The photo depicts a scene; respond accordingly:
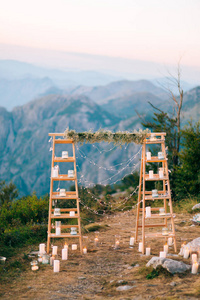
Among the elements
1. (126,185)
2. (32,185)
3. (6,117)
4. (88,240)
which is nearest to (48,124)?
(6,117)

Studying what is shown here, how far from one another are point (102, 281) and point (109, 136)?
3.07m

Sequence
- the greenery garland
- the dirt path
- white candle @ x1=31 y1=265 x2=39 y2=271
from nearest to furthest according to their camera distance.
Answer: the dirt path → white candle @ x1=31 y1=265 x2=39 y2=271 → the greenery garland

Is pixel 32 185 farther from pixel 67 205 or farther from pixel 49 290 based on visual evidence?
pixel 49 290

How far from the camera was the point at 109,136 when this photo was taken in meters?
7.56

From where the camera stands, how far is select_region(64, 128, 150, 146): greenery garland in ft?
24.5

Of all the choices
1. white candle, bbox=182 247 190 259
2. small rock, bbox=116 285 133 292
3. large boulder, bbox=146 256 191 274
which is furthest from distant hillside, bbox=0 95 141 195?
small rock, bbox=116 285 133 292

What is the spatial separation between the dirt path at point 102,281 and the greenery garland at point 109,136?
236 centimetres

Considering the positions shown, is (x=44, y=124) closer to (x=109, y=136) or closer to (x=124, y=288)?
(x=109, y=136)

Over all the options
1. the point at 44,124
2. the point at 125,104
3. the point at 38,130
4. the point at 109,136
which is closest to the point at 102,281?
the point at 109,136

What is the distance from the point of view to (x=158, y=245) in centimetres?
782

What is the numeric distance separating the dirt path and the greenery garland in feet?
7.75

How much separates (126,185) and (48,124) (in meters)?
110

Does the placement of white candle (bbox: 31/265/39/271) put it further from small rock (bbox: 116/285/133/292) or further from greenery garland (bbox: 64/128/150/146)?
greenery garland (bbox: 64/128/150/146)

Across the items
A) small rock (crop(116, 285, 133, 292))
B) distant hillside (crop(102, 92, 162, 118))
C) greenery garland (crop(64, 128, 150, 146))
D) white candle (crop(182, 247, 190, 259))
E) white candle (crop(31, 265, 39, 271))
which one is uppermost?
distant hillside (crop(102, 92, 162, 118))
